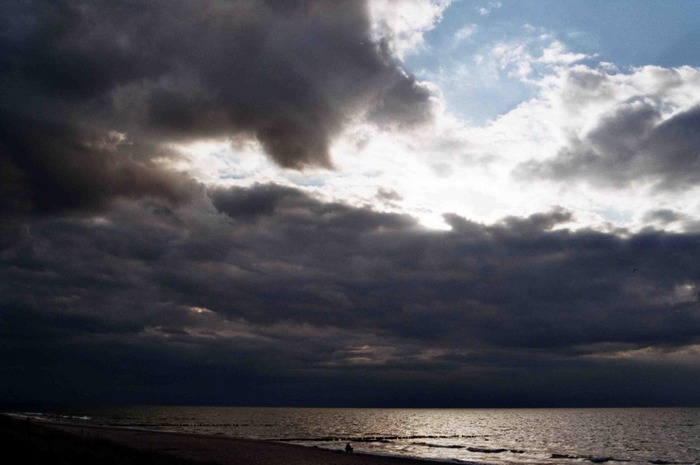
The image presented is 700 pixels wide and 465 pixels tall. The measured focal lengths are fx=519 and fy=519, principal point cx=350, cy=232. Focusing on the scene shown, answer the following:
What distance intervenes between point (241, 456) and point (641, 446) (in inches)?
Result: 2814

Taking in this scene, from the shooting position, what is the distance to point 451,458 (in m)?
66.0

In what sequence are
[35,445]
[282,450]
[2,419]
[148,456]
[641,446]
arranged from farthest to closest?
[641,446] < [282,450] < [2,419] < [148,456] < [35,445]

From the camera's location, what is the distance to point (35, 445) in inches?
1260

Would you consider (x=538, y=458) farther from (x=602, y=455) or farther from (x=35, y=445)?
(x=35, y=445)

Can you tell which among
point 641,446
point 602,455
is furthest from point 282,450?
point 641,446

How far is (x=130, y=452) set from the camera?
39125mm

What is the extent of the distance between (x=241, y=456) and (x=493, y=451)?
4034cm

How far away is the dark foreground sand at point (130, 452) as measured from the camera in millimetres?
30188

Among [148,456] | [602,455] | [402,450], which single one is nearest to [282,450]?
[402,450]

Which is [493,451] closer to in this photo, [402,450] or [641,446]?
[402,450]

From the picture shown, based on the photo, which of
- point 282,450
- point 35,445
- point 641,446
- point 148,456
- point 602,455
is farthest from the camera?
point 641,446

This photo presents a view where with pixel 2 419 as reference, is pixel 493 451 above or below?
below

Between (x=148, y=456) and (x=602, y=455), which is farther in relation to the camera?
(x=602, y=455)

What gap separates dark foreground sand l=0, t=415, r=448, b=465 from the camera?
30188 mm
